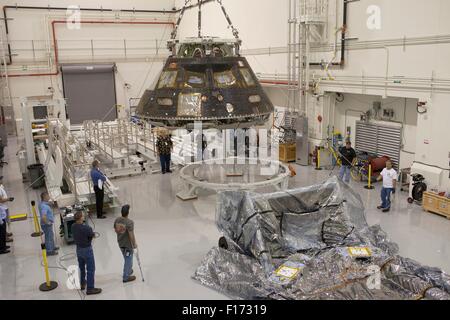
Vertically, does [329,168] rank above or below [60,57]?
below

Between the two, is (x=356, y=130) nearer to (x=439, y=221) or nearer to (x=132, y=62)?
(x=439, y=221)

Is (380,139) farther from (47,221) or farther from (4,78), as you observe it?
(4,78)

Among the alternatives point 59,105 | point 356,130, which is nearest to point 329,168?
point 356,130

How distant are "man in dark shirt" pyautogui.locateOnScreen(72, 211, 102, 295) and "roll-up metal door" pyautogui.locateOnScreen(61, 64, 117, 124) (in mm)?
18392

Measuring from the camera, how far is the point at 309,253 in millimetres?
7562

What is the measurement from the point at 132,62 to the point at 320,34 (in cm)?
1398

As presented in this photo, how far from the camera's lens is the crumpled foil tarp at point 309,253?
6285 millimetres

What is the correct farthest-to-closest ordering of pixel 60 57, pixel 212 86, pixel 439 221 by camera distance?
pixel 60 57
pixel 439 221
pixel 212 86

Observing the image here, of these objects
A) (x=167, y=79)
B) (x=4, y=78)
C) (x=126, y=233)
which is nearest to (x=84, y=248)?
(x=126, y=233)

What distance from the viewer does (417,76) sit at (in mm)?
11156

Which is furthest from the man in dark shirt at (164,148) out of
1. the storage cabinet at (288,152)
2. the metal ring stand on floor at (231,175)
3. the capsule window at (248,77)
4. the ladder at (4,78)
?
the ladder at (4,78)

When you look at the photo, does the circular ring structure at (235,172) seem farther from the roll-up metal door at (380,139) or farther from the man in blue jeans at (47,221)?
the man in blue jeans at (47,221)
